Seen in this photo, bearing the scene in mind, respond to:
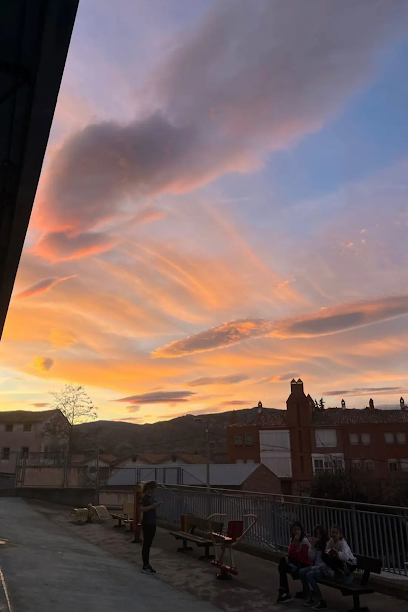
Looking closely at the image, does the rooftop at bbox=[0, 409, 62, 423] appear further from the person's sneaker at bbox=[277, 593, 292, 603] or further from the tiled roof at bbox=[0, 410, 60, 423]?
the person's sneaker at bbox=[277, 593, 292, 603]

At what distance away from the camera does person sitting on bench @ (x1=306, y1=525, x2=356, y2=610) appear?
7406 mm

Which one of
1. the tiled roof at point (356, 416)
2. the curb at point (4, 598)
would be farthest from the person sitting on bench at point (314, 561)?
the tiled roof at point (356, 416)

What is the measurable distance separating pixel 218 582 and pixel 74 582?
251cm

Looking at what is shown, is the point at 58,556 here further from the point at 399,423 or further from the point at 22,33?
the point at 399,423

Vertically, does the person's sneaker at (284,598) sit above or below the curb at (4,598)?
below

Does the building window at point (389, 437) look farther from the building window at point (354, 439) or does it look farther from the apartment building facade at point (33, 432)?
the apartment building facade at point (33, 432)

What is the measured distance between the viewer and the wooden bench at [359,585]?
6.98 meters

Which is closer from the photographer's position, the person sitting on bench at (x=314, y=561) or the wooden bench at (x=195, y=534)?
the person sitting on bench at (x=314, y=561)

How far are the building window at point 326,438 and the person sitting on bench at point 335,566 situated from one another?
59.2 metres

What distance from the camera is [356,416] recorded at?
6612cm

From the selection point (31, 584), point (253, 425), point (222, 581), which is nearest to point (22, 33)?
point (31, 584)

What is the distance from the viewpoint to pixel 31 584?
7.55m

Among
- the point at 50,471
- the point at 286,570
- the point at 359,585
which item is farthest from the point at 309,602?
the point at 50,471

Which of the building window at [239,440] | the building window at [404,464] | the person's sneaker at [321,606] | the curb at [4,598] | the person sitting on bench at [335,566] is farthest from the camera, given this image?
the building window at [239,440]
